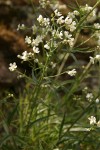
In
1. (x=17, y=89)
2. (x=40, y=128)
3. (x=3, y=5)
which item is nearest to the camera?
(x=40, y=128)

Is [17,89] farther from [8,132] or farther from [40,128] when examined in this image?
[8,132]

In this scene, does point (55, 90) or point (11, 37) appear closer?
point (55, 90)

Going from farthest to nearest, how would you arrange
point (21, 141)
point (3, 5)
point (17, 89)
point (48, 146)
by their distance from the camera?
1. point (3, 5)
2. point (17, 89)
3. point (48, 146)
4. point (21, 141)

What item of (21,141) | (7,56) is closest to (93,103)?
(21,141)

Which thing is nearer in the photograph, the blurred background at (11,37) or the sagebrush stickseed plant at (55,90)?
the sagebrush stickseed plant at (55,90)

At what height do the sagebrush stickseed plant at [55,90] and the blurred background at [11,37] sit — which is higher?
the blurred background at [11,37]

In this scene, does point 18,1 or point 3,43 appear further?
point 18,1

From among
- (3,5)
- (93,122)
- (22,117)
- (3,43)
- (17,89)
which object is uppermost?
(3,5)

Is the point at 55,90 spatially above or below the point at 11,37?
below

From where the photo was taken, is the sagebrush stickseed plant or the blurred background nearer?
the sagebrush stickseed plant

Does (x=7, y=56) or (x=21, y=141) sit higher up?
(x=7, y=56)

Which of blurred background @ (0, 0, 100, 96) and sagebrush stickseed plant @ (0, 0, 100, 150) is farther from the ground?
blurred background @ (0, 0, 100, 96)
